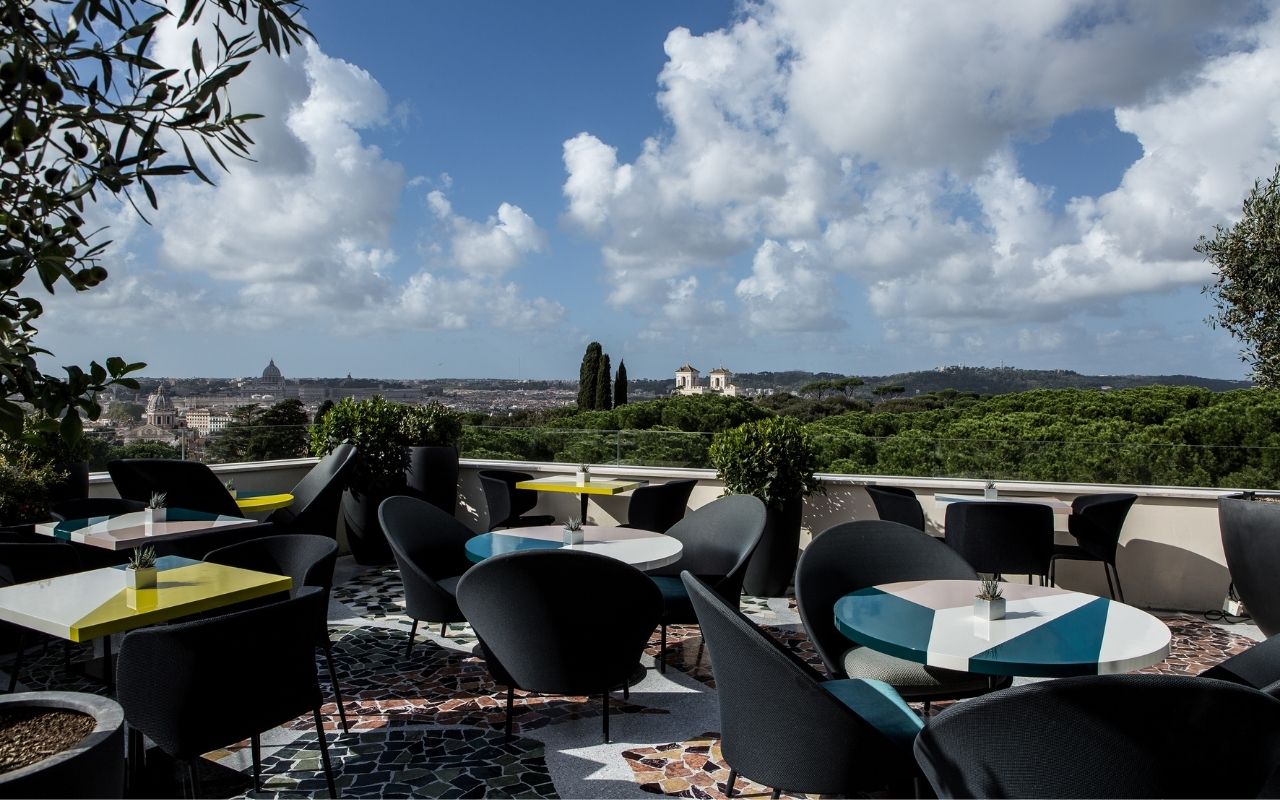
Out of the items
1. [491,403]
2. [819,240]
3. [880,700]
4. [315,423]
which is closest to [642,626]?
[880,700]

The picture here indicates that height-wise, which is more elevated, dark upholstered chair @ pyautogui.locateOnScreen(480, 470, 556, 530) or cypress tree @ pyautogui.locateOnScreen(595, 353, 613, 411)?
cypress tree @ pyautogui.locateOnScreen(595, 353, 613, 411)

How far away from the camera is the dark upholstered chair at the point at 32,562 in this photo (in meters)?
3.88

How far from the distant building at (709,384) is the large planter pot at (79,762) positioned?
69.6 ft

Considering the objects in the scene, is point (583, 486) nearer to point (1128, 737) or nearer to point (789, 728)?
point (789, 728)

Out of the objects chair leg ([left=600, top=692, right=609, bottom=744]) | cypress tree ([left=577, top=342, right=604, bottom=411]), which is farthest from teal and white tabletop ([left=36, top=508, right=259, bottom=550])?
cypress tree ([left=577, top=342, right=604, bottom=411])

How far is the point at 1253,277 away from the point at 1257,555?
33.1 feet

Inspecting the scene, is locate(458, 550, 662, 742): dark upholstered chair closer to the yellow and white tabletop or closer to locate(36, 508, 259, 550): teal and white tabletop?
the yellow and white tabletop

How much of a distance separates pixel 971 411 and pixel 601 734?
15.4 m

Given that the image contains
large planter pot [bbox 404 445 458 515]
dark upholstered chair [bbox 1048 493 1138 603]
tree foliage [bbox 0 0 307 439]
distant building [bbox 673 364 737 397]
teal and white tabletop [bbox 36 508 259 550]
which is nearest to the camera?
tree foliage [bbox 0 0 307 439]

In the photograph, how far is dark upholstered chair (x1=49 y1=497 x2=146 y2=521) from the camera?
5.17 meters

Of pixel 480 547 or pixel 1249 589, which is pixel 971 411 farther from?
pixel 480 547

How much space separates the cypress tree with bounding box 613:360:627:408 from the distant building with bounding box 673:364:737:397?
1983 mm

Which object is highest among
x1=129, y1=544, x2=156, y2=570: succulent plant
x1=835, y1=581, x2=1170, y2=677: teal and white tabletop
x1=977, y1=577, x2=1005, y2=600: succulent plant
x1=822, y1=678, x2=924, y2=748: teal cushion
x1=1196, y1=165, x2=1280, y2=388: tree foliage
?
x1=1196, y1=165, x2=1280, y2=388: tree foliage

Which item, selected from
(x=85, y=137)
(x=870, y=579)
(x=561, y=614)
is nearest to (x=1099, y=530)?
(x=870, y=579)
